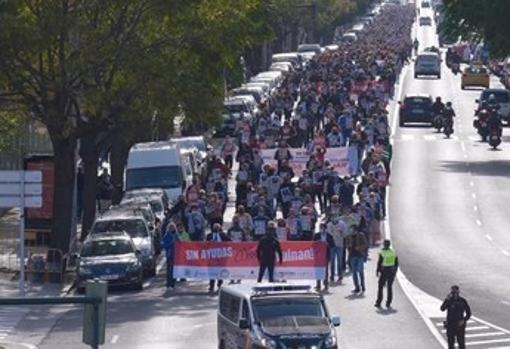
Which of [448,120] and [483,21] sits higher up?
[483,21]

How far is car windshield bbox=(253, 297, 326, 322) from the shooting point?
29.9m

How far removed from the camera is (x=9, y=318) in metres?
38.9

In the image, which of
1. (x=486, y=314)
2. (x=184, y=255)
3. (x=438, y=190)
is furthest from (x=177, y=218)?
(x=438, y=190)

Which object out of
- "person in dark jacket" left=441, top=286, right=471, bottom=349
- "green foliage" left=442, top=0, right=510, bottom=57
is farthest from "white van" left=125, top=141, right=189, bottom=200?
"person in dark jacket" left=441, top=286, right=471, bottom=349

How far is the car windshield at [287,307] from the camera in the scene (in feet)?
98.2

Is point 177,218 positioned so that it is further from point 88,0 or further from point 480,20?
point 480,20

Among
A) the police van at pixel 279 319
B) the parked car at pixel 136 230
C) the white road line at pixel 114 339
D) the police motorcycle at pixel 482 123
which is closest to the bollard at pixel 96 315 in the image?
the police van at pixel 279 319

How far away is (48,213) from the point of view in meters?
51.2

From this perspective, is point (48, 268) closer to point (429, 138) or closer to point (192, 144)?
point (192, 144)

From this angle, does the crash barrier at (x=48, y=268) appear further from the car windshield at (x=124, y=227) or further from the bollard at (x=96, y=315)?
the bollard at (x=96, y=315)

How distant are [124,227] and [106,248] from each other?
2.79m

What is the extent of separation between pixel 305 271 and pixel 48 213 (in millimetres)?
12099

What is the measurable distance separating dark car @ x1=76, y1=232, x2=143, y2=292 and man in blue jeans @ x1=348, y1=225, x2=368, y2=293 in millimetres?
5114

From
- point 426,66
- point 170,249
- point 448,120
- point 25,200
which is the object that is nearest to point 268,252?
point 170,249
